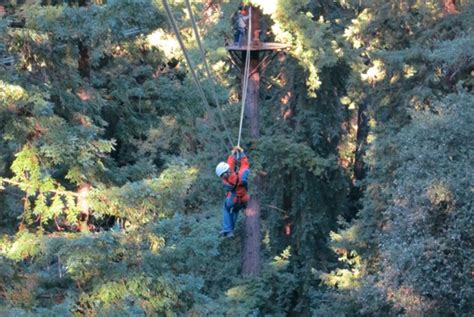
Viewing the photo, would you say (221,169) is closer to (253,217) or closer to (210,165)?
(210,165)

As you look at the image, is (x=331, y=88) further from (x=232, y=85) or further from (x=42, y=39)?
(x=42, y=39)

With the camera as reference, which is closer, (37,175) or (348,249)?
(37,175)

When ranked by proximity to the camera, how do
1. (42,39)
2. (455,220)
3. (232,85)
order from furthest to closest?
(232,85)
(455,220)
(42,39)

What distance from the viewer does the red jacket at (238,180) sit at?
1035 cm

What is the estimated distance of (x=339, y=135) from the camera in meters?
21.6

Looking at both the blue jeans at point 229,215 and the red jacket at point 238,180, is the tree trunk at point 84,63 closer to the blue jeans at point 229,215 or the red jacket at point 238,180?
A: the red jacket at point 238,180

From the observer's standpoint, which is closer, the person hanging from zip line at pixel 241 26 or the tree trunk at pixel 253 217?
the person hanging from zip line at pixel 241 26

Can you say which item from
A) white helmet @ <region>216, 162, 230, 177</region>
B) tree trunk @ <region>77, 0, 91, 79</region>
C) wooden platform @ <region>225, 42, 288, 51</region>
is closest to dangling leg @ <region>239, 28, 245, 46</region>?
wooden platform @ <region>225, 42, 288, 51</region>

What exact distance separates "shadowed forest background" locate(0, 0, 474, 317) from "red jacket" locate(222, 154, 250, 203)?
51cm

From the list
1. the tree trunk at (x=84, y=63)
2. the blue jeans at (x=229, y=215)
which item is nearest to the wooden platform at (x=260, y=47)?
the tree trunk at (x=84, y=63)

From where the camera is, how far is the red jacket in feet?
34.0

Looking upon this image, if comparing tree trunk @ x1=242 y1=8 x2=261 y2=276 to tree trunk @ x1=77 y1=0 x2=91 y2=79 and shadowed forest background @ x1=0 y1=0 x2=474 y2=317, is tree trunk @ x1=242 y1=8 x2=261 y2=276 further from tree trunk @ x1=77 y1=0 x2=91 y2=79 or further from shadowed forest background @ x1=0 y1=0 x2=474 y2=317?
tree trunk @ x1=77 y1=0 x2=91 y2=79

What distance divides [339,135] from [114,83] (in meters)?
10.7

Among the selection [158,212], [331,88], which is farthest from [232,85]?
[158,212]
